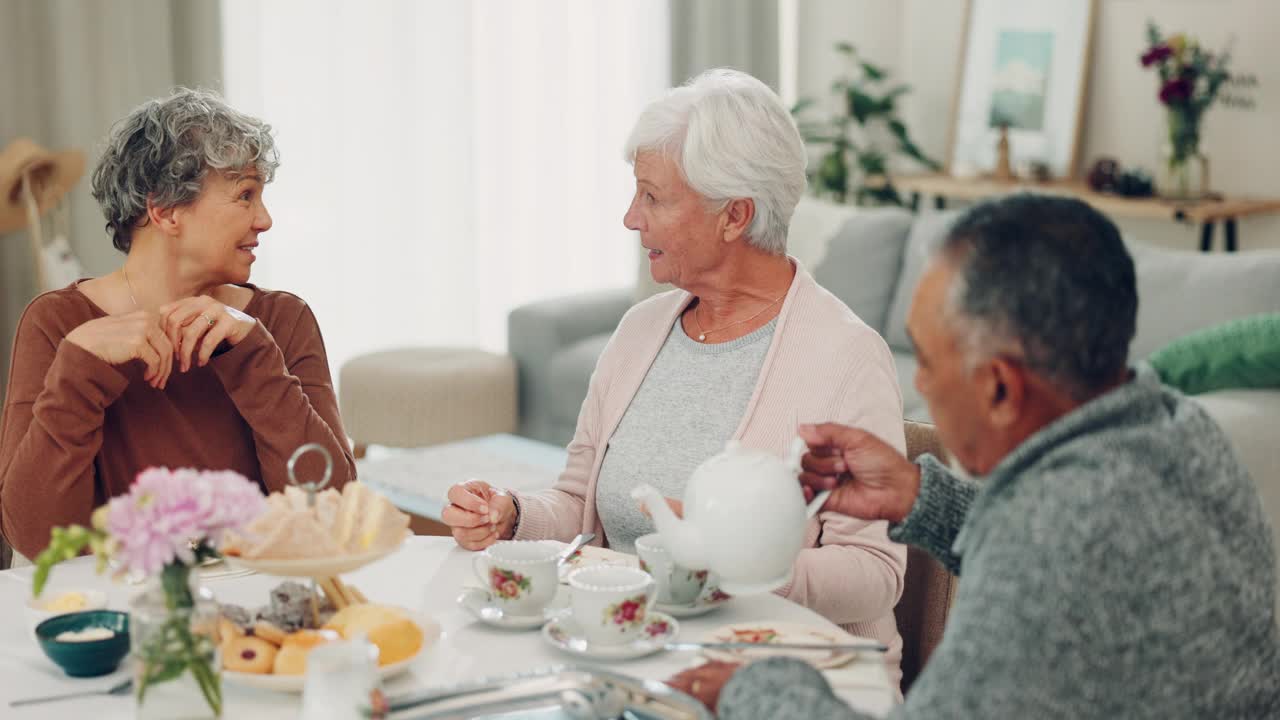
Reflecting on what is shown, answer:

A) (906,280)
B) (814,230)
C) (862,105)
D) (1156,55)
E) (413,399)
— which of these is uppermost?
(1156,55)

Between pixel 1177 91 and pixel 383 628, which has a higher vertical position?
pixel 1177 91

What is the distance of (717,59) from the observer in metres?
5.39

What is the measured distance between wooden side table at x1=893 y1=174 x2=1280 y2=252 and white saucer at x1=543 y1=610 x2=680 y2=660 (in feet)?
9.94

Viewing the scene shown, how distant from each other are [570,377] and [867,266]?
3.23 feet

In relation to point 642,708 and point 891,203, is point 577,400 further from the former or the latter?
point 642,708

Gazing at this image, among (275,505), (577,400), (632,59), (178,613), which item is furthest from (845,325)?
(632,59)

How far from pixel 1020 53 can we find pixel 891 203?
77 cm

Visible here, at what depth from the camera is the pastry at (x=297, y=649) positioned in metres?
1.15

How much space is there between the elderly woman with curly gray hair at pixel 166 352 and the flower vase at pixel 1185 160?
3.50m

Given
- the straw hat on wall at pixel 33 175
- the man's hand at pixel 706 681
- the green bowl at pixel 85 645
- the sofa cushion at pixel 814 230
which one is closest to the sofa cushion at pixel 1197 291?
the sofa cushion at pixel 814 230

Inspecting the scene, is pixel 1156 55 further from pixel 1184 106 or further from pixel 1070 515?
A: pixel 1070 515

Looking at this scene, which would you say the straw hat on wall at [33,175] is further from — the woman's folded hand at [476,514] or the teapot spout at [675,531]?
the teapot spout at [675,531]

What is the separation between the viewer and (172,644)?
101 centimetres

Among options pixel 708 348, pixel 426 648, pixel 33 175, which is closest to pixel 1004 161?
pixel 33 175
